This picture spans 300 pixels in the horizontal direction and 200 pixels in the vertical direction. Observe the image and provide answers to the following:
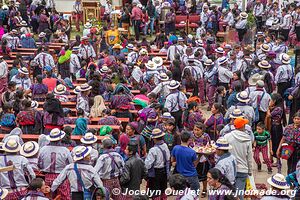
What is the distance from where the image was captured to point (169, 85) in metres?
16.0

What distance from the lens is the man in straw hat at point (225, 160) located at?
1138cm

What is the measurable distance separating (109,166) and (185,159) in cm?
127

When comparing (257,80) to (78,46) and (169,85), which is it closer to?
(169,85)

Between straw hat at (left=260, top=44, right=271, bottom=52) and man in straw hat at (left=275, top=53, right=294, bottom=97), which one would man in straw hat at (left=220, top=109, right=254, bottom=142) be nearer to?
man in straw hat at (left=275, top=53, right=294, bottom=97)

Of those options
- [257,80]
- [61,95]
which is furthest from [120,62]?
[257,80]

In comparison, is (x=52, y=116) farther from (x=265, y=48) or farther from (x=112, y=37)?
(x=112, y=37)

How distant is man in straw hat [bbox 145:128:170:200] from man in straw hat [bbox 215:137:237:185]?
1191 mm

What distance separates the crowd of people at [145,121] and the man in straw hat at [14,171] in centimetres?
2

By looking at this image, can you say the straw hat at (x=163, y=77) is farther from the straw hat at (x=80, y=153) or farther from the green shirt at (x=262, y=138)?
the straw hat at (x=80, y=153)

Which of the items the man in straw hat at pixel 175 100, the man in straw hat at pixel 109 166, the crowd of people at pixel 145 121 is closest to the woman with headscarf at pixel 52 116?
the crowd of people at pixel 145 121

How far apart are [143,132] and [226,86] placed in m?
4.97

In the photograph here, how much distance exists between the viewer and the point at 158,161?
12.3 meters

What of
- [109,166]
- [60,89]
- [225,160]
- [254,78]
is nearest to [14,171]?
[109,166]

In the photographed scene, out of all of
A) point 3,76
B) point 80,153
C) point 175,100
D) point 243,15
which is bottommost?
point 3,76
